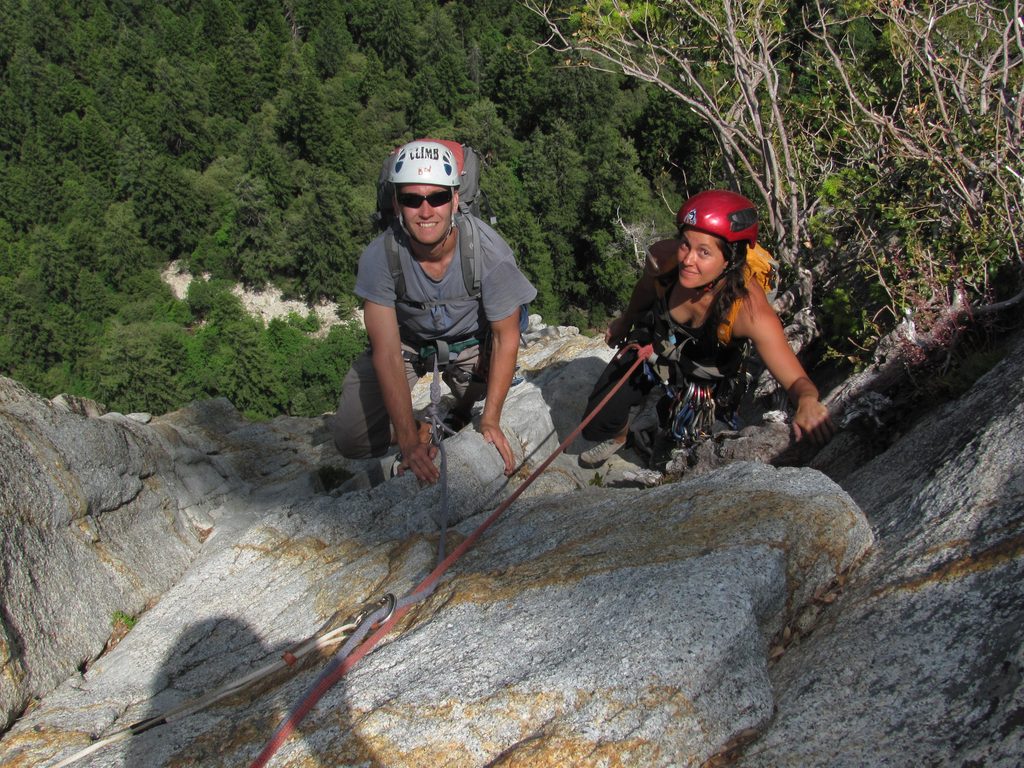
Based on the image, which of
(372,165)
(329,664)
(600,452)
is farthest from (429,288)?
(372,165)

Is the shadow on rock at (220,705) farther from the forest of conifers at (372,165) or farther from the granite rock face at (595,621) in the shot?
the forest of conifers at (372,165)

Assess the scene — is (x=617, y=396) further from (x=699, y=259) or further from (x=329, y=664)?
(x=329, y=664)

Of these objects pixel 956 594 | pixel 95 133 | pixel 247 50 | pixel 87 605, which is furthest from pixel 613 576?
pixel 247 50

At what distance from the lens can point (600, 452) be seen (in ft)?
21.6

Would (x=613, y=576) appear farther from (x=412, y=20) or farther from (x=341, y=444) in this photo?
(x=412, y=20)

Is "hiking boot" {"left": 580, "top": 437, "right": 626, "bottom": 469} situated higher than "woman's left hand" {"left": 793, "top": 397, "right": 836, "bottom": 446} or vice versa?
"woman's left hand" {"left": 793, "top": 397, "right": 836, "bottom": 446}

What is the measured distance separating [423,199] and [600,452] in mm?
3010

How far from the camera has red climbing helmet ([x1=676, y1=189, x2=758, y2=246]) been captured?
15.0 feet

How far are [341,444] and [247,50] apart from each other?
262ft

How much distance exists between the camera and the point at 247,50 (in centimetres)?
7381

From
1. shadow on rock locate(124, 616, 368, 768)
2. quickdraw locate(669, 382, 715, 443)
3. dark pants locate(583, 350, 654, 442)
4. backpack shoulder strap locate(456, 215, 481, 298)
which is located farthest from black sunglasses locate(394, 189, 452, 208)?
shadow on rock locate(124, 616, 368, 768)

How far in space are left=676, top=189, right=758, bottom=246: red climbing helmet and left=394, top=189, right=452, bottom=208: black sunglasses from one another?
58.8 inches

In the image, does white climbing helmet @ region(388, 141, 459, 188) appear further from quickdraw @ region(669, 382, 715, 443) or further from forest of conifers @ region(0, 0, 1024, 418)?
forest of conifers @ region(0, 0, 1024, 418)

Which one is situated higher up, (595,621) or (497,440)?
(497,440)
